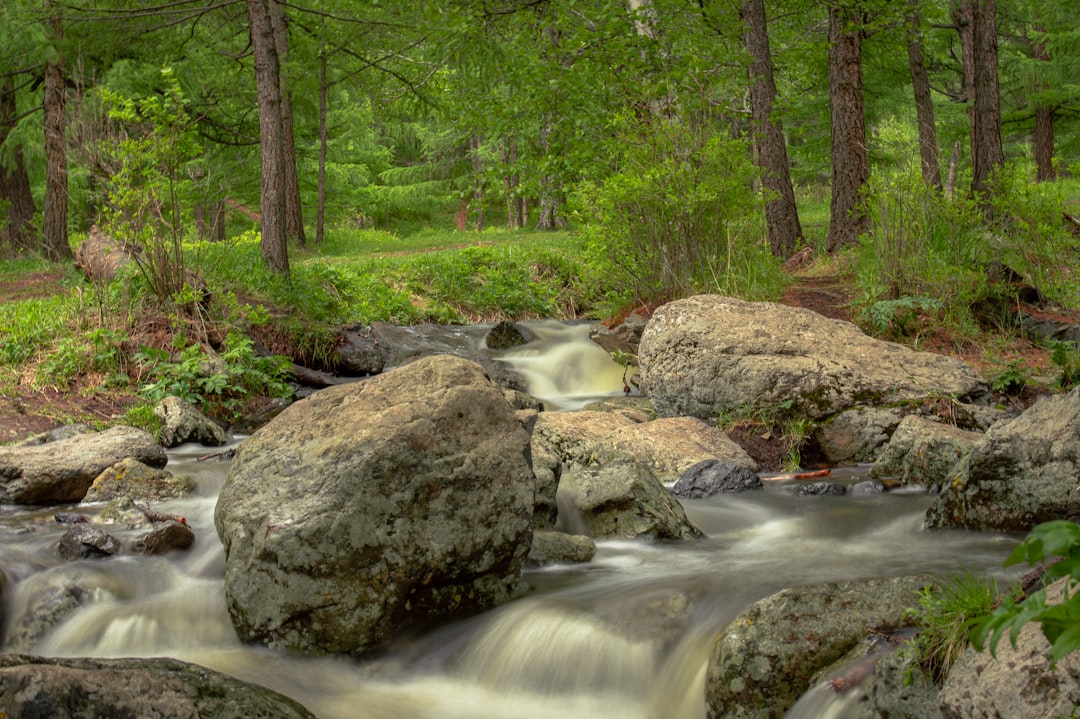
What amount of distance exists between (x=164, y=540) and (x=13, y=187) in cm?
1850

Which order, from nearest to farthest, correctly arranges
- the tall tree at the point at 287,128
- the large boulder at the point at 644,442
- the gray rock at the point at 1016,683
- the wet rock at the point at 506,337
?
the gray rock at the point at 1016,683
the large boulder at the point at 644,442
the wet rock at the point at 506,337
the tall tree at the point at 287,128

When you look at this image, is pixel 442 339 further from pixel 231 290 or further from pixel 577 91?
pixel 577 91

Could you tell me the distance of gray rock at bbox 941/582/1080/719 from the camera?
272 cm

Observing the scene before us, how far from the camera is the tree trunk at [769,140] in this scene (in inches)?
578

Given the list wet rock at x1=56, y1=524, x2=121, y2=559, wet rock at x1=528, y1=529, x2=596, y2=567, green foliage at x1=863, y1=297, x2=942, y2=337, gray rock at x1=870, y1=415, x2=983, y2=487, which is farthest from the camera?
green foliage at x1=863, y1=297, x2=942, y2=337

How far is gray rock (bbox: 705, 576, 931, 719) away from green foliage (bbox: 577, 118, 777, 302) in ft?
22.2

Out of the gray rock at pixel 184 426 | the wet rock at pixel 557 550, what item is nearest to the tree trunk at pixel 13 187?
the gray rock at pixel 184 426

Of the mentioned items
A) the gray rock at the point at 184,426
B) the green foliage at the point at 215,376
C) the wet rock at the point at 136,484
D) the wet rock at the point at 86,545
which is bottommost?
the wet rock at the point at 86,545

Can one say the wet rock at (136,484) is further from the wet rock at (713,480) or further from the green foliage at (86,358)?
the wet rock at (713,480)

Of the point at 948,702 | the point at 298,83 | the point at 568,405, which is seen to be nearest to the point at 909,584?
the point at 948,702

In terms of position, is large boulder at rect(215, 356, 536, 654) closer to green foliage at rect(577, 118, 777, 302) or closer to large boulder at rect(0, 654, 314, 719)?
large boulder at rect(0, 654, 314, 719)

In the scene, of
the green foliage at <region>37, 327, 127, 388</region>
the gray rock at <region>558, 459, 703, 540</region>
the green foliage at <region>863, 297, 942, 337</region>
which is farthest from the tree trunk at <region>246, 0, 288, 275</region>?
the gray rock at <region>558, 459, 703, 540</region>

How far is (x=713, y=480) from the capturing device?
7.01m

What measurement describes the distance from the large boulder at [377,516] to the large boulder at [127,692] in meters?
0.84
